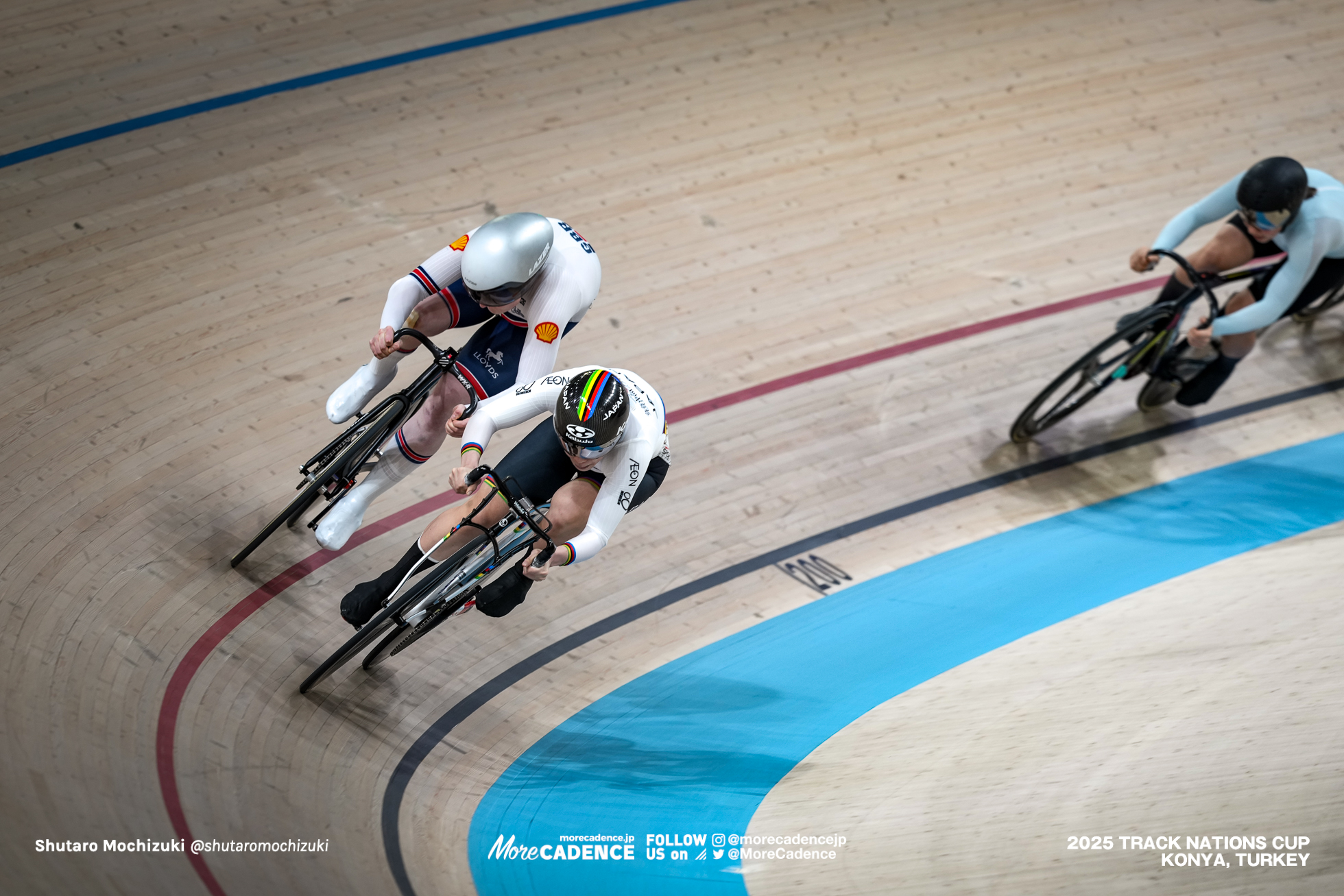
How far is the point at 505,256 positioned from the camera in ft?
11.1

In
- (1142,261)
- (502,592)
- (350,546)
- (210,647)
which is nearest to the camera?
(502,592)

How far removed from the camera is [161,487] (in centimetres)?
427

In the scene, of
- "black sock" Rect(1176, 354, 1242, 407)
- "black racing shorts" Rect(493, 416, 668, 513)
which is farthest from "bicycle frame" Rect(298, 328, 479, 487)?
"black sock" Rect(1176, 354, 1242, 407)

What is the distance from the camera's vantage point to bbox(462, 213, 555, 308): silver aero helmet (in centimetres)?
339

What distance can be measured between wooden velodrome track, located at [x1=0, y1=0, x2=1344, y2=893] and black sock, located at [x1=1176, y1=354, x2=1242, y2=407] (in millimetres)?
290

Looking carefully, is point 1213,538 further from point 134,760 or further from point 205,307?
point 205,307

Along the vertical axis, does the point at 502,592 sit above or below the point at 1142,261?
below

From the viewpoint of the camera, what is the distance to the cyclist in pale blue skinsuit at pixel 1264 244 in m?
4.51

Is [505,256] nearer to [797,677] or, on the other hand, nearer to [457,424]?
[457,424]

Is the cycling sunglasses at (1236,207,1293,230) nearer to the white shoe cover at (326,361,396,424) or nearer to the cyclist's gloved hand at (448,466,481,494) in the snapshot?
the cyclist's gloved hand at (448,466,481,494)

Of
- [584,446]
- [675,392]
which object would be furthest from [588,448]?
[675,392]

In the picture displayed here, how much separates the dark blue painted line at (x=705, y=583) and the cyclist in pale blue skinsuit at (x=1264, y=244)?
0.55 metres

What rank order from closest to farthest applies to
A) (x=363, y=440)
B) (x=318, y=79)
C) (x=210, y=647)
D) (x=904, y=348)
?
(x=210, y=647), (x=363, y=440), (x=904, y=348), (x=318, y=79)

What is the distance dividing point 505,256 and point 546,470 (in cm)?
70
